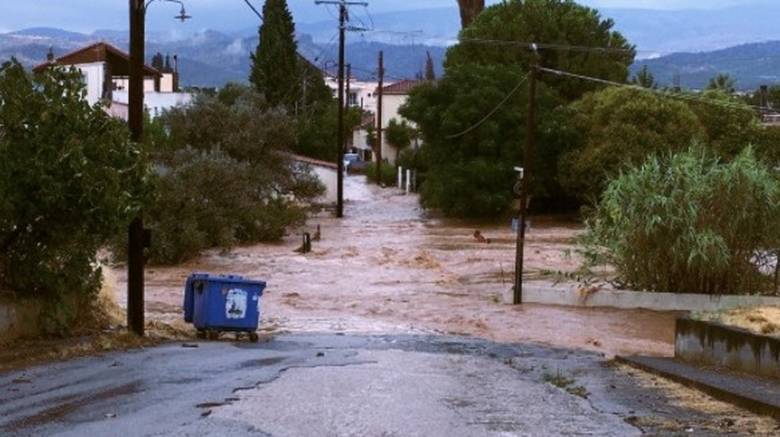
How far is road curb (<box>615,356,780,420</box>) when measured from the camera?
1026 cm

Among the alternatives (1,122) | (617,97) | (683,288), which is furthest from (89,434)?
(617,97)

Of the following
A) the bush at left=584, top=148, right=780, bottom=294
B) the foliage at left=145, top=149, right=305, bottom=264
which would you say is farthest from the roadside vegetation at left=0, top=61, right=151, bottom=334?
the foliage at left=145, top=149, right=305, bottom=264

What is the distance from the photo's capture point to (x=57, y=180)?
46.9ft

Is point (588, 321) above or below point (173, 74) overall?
below

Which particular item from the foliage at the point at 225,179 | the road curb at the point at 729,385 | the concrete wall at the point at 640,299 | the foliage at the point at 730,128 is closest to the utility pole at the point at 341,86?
the foliage at the point at 225,179

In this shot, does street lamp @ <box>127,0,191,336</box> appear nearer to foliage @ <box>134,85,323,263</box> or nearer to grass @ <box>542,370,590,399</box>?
grass @ <box>542,370,590,399</box>

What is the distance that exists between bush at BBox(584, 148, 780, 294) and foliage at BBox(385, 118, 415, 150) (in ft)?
234

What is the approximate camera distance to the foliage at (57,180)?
14195 mm

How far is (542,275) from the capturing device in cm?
3111

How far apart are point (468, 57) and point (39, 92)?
46.9 meters

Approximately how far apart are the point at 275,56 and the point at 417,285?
59.8 m

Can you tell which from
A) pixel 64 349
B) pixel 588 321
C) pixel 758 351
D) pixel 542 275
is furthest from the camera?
pixel 542 275

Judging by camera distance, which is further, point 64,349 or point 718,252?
point 718,252

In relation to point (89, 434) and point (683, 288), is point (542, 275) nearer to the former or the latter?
point (683, 288)
